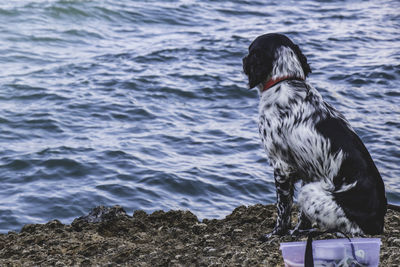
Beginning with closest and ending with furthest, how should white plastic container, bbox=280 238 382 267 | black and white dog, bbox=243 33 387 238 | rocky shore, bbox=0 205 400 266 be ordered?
1. white plastic container, bbox=280 238 382 267
2. black and white dog, bbox=243 33 387 238
3. rocky shore, bbox=0 205 400 266

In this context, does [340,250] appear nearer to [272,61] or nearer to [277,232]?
[277,232]

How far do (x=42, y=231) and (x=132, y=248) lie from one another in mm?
1272

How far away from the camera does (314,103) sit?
5.59 meters

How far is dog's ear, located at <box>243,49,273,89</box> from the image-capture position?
229 inches

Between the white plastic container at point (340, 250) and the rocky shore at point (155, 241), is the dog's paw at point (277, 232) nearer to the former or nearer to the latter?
the rocky shore at point (155, 241)

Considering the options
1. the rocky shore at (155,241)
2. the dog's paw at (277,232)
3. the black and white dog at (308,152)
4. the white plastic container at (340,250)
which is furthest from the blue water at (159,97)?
the white plastic container at (340,250)

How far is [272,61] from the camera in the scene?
19.1 ft

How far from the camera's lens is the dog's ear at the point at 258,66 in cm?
582

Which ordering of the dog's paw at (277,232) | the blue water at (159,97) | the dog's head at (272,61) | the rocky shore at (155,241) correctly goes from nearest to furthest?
the rocky shore at (155,241) < the dog's head at (272,61) < the dog's paw at (277,232) < the blue water at (159,97)

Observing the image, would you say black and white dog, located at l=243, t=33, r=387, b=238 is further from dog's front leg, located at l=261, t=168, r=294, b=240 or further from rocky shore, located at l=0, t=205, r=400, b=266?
rocky shore, located at l=0, t=205, r=400, b=266

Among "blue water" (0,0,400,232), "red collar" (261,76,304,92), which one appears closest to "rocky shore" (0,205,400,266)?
"red collar" (261,76,304,92)

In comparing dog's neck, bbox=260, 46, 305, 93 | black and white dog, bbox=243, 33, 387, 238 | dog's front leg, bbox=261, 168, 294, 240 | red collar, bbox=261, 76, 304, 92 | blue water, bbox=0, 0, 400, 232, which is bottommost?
blue water, bbox=0, 0, 400, 232

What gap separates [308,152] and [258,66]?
84 cm

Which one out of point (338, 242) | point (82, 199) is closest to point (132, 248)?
point (338, 242)
